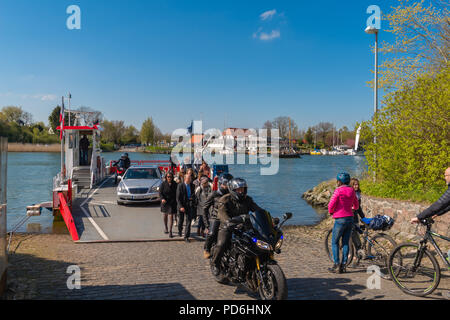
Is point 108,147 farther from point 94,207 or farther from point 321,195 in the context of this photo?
point 94,207

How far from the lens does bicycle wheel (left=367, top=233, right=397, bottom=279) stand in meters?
7.04

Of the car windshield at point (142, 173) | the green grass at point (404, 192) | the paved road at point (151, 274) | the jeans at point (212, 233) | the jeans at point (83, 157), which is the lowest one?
the paved road at point (151, 274)

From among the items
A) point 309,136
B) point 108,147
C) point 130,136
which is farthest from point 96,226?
point 309,136

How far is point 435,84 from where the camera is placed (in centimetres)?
1064

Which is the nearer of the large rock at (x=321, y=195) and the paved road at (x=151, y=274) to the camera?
the paved road at (x=151, y=274)

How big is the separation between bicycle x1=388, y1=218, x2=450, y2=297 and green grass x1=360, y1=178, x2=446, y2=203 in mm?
4238

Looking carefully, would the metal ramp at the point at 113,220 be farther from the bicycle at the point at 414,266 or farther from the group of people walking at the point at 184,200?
the bicycle at the point at 414,266

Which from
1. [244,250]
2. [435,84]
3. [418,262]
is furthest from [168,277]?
[435,84]

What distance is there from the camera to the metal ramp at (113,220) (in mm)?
10156

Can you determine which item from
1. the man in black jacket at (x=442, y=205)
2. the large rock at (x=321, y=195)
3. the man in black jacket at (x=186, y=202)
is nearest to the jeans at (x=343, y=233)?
the man in black jacket at (x=442, y=205)

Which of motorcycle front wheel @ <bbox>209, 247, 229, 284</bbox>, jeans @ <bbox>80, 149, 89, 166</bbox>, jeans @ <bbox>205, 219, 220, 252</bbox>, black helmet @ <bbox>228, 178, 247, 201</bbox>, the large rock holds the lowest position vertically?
the large rock

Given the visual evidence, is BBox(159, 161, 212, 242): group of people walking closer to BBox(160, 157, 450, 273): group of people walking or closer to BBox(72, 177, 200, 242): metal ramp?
BBox(160, 157, 450, 273): group of people walking

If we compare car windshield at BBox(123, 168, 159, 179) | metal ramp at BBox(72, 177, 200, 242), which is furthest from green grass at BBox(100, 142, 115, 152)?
metal ramp at BBox(72, 177, 200, 242)

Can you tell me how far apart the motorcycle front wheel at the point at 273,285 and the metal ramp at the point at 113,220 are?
511 cm
